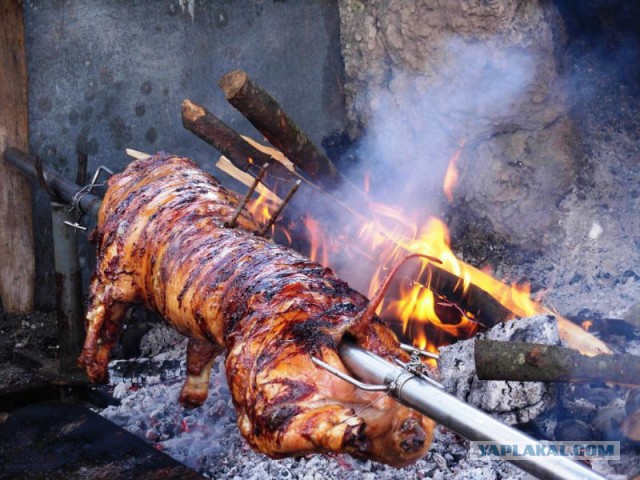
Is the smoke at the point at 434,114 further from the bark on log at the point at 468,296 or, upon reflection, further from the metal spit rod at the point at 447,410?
the metal spit rod at the point at 447,410

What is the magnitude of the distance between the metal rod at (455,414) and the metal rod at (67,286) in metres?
2.78

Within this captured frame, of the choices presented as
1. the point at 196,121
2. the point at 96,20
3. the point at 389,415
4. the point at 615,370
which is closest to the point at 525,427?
the point at 615,370

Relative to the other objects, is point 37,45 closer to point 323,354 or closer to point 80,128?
point 80,128

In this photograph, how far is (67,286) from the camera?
4410 mm

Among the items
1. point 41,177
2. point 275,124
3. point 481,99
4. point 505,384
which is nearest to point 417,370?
A: point 505,384

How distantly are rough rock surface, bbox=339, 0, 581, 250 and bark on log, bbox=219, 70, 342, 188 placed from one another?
1.17m

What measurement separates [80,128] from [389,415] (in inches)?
157

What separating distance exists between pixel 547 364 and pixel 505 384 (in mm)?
686

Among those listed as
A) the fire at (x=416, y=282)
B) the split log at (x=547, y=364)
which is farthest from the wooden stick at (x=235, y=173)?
the split log at (x=547, y=364)

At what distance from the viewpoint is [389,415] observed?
209 cm

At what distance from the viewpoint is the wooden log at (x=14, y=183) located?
484 cm

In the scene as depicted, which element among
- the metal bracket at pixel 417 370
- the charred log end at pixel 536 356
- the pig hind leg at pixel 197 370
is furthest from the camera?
the pig hind leg at pixel 197 370

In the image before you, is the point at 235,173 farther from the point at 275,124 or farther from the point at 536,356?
the point at 536,356

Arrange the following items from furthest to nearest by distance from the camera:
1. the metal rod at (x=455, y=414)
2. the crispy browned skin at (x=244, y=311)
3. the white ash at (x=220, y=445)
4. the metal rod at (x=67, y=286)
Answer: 1. the metal rod at (x=67, y=286)
2. the white ash at (x=220, y=445)
3. the crispy browned skin at (x=244, y=311)
4. the metal rod at (x=455, y=414)
